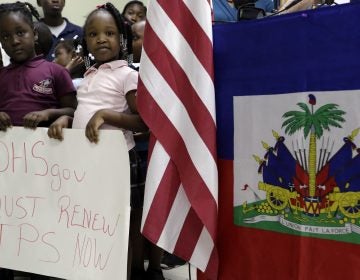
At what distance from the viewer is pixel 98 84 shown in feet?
4.74

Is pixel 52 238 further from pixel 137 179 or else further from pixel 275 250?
pixel 275 250

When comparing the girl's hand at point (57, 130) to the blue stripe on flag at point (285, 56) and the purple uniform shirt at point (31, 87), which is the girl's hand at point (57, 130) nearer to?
the purple uniform shirt at point (31, 87)

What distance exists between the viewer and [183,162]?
1.19 m

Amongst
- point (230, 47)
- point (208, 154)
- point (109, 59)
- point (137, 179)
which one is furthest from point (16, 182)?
point (230, 47)

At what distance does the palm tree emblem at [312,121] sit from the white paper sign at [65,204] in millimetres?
480

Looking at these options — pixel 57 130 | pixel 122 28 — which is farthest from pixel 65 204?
pixel 122 28

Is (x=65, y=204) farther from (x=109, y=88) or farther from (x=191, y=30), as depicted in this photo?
(x=191, y=30)

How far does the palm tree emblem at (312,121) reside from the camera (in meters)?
1.03

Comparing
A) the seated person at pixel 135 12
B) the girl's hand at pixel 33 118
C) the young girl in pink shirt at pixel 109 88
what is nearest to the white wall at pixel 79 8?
the seated person at pixel 135 12

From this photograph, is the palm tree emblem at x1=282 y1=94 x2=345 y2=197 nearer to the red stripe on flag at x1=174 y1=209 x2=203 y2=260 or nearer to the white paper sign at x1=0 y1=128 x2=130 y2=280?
the red stripe on flag at x1=174 y1=209 x2=203 y2=260

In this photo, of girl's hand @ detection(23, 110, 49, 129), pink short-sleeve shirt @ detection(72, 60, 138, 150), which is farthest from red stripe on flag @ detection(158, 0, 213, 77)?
girl's hand @ detection(23, 110, 49, 129)

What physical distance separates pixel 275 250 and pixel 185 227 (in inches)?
9.8

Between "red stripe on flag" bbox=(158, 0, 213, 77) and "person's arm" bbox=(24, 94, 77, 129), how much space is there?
1.83ft

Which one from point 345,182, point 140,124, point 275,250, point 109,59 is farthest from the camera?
point 109,59
